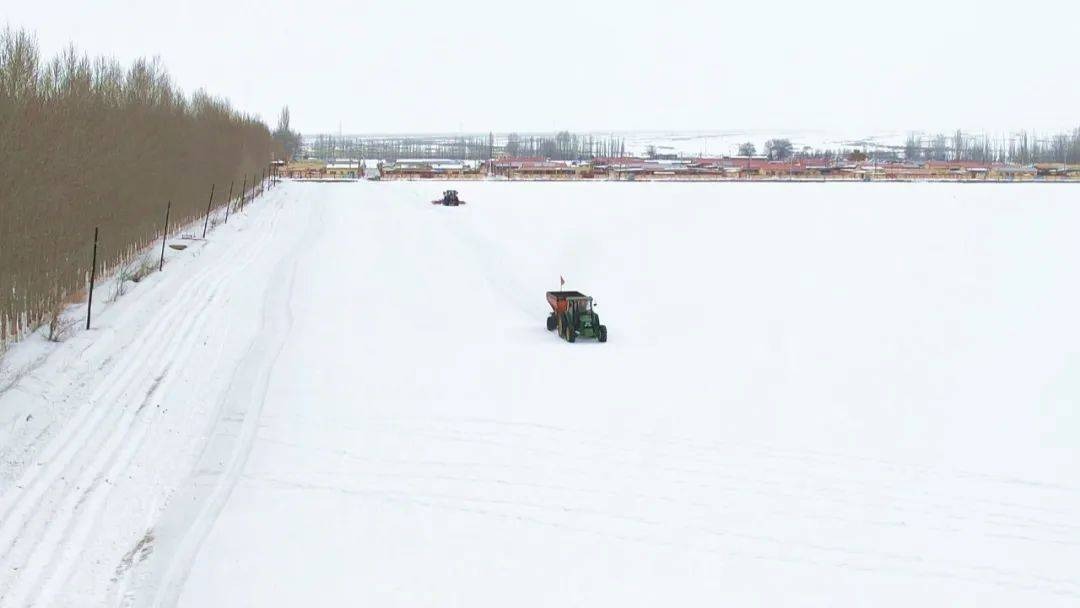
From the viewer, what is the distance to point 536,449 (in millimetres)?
11125

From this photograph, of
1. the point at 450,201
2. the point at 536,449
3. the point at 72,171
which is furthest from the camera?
the point at 450,201

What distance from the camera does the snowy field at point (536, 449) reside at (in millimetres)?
7914

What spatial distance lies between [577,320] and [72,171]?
9964 millimetres

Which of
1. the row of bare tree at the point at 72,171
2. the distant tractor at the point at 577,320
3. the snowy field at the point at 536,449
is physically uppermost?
the row of bare tree at the point at 72,171

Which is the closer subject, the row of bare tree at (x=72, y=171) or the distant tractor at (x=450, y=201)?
the row of bare tree at (x=72, y=171)

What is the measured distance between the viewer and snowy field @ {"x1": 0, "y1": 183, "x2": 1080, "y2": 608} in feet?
26.0

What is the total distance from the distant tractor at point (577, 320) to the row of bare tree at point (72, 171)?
919 centimetres

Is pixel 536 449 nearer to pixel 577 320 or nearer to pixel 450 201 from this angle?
pixel 577 320

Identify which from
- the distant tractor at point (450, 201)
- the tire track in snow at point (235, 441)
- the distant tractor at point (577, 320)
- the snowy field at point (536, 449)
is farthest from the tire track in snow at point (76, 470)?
the distant tractor at point (450, 201)

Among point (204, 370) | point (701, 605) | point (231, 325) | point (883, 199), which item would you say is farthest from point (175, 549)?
point (883, 199)

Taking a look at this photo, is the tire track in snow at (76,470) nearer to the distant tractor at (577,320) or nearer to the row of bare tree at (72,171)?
the row of bare tree at (72,171)

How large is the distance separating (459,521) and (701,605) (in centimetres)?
257

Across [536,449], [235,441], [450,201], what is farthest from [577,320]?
[450,201]

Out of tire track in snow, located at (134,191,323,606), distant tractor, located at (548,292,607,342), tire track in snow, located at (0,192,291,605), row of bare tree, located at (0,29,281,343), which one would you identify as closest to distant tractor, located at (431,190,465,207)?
row of bare tree, located at (0,29,281,343)
